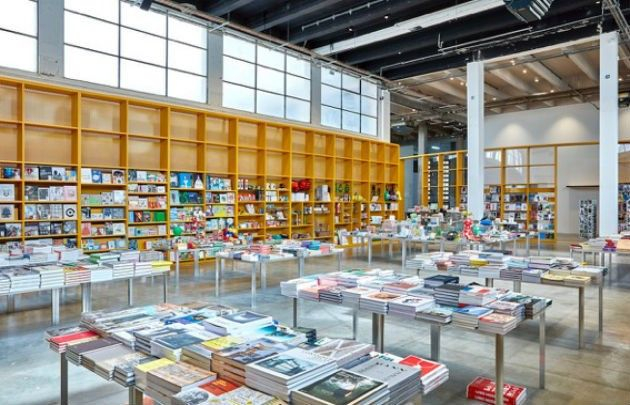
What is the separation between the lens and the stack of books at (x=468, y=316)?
2.66 meters

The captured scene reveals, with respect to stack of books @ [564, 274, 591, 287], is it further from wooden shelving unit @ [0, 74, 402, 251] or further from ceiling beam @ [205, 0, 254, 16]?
ceiling beam @ [205, 0, 254, 16]

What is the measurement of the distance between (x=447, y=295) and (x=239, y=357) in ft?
5.51

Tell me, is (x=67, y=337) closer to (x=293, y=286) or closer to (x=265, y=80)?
(x=293, y=286)

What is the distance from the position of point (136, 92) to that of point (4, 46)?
7.22 feet

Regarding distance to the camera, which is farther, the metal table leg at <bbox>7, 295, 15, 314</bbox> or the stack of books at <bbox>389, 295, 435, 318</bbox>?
the metal table leg at <bbox>7, 295, 15, 314</bbox>

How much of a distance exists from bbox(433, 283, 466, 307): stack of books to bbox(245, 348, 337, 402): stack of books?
138 cm

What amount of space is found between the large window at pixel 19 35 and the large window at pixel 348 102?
23.6 feet

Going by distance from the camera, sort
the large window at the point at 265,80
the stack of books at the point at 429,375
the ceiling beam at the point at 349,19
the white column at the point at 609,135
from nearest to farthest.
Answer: the stack of books at the point at 429,375 < the ceiling beam at the point at 349,19 < the white column at the point at 609,135 < the large window at the point at 265,80

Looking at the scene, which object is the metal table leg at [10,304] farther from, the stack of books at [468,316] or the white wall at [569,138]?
the white wall at [569,138]

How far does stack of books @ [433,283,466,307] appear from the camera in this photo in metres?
2.99

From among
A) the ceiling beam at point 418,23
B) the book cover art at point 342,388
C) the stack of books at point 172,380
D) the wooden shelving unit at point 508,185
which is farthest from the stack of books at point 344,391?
the wooden shelving unit at point 508,185

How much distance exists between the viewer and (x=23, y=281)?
14.1ft

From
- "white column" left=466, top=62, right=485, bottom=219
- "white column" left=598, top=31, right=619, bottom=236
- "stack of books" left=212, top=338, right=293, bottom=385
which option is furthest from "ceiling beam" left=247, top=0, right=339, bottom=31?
"stack of books" left=212, top=338, right=293, bottom=385

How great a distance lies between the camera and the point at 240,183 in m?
10.4
